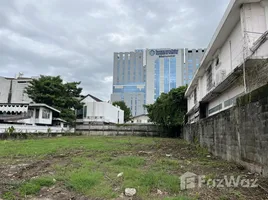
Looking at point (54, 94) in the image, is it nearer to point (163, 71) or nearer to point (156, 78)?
point (156, 78)

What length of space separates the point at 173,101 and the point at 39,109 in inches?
526

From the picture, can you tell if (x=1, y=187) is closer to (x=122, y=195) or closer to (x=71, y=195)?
(x=71, y=195)

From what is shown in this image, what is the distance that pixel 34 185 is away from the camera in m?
3.33

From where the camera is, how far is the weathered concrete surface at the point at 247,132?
3.49m

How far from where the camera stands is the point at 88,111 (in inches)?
1108

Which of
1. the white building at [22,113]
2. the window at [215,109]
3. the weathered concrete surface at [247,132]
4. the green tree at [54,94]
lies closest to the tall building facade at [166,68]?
the green tree at [54,94]

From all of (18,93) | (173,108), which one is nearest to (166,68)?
(173,108)

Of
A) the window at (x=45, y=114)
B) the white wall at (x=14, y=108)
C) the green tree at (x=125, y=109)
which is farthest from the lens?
the green tree at (x=125, y=109)

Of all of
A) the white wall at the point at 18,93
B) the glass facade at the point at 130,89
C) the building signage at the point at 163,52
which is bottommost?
the white wall at the point at 18,93

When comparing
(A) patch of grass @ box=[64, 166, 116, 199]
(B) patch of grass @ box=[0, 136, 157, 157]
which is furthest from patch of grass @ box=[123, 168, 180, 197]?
(B) patch of grass @ box=[0, 136, 157, 157]

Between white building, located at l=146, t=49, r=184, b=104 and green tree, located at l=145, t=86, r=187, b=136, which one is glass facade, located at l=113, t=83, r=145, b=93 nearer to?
white building, located at l=146, t=49, r=184, b=104

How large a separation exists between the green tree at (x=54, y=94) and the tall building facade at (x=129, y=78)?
2392 cm

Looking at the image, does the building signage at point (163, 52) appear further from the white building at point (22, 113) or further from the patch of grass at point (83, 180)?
the patch of grass at point (83, 180)

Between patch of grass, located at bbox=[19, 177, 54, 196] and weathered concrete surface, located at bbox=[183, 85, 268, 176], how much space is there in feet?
12.5
